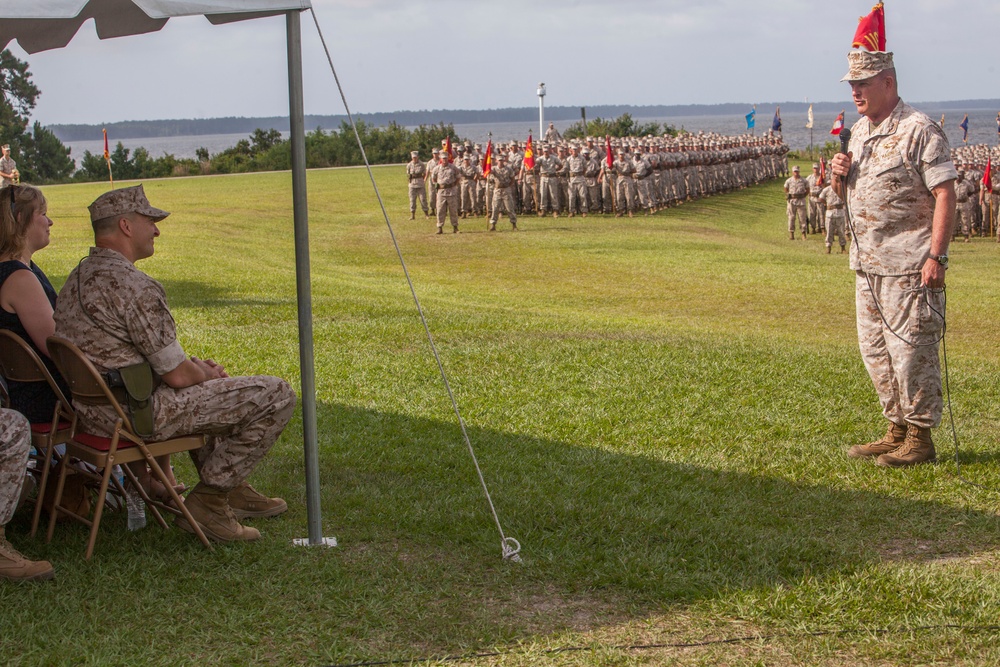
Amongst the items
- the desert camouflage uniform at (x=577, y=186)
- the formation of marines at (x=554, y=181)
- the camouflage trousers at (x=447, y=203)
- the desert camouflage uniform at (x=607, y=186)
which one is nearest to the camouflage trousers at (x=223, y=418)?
the camouflage trousers at (x=447, y=203)

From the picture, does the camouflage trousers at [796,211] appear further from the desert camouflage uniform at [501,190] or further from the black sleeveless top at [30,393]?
the black sleeveless top at [30,393]

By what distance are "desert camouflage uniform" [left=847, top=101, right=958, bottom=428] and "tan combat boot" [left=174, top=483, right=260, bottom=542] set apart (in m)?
3.54

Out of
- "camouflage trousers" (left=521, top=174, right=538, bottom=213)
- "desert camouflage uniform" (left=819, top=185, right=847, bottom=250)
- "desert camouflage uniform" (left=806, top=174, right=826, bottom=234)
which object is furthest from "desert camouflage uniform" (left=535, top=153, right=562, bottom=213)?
"desert camouflage uniform" (left=819, top=185, right=847, bottom=250)

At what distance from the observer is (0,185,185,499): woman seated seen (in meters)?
4.48

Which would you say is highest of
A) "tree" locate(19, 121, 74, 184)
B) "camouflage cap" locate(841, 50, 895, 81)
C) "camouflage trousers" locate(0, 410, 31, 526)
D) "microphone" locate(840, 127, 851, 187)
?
"tree" locate(19, 121, 74, 184)

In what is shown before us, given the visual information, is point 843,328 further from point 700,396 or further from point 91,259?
point 91,259

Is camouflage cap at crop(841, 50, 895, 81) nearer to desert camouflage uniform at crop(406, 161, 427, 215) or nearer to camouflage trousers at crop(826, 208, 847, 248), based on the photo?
camouflage trousers at crop(826, 208, 847, 248)

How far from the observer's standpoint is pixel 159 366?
4.25 metres

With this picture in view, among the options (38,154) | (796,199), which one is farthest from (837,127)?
(38,154)

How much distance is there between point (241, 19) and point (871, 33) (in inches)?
131

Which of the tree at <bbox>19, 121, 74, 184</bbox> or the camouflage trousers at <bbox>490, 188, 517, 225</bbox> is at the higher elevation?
the tree at <bbox>19, 121, 74, 184</bbox>

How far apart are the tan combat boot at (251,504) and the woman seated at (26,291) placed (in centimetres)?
90

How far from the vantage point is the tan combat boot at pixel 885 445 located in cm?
594

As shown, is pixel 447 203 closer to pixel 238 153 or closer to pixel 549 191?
pixel 549 191
